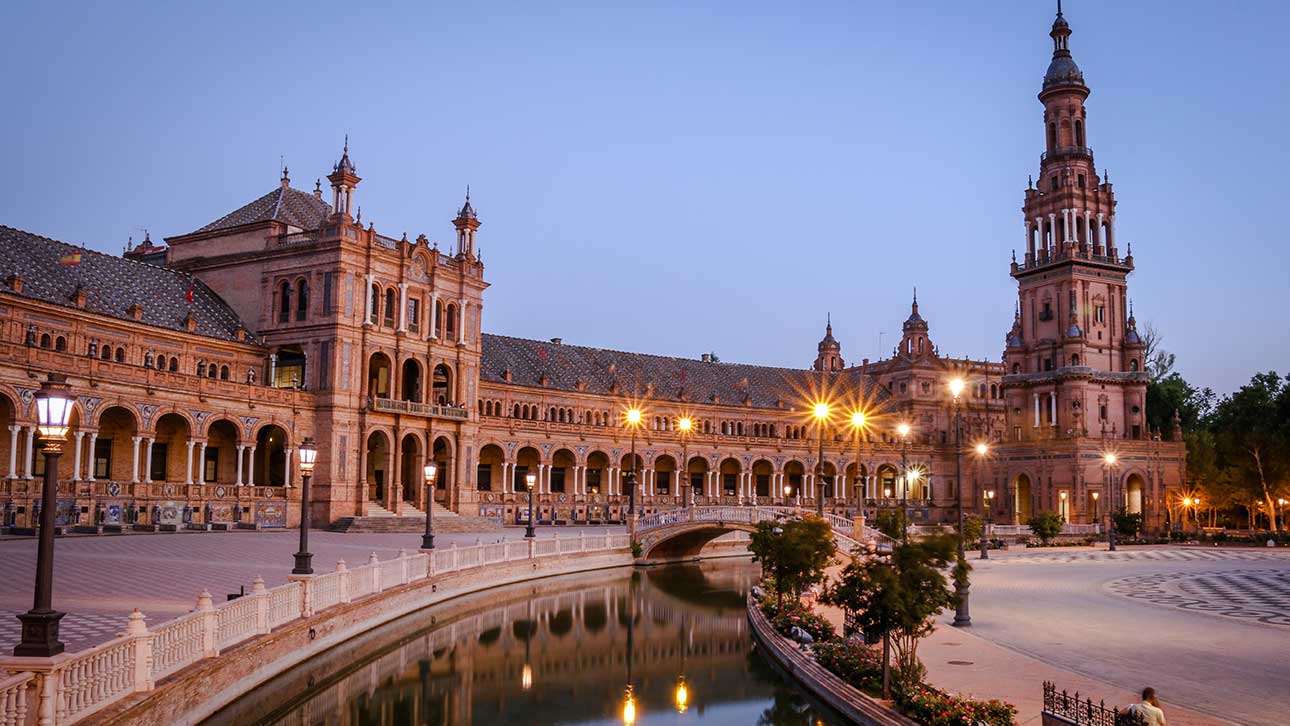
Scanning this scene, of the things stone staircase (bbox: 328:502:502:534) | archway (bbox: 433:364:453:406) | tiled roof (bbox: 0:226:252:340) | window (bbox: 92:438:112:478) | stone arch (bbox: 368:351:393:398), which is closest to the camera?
tiled roof (bbox: 0:226:252:340)

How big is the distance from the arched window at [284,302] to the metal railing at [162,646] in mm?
30587

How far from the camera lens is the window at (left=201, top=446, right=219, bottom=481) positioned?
2162 inches

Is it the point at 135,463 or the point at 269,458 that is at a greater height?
the point at 269,458

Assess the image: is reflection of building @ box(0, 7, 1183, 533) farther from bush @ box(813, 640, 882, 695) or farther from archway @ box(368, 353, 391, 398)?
bush @ box(813, 640, 882, 695)

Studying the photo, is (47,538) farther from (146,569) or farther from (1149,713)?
(146,569)

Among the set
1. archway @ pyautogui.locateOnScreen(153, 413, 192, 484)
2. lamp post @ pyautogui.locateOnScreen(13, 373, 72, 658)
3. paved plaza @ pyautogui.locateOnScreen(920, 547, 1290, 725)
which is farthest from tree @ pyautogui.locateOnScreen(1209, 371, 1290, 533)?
lamp post @ pyautogui.locateOnScreen(13, 373, 72, 658)

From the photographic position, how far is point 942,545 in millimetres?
20672

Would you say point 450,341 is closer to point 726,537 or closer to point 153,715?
point 726,537

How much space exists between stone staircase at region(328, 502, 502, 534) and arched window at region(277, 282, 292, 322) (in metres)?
11.1

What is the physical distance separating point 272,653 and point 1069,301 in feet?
266

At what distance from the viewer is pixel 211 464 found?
181 feet

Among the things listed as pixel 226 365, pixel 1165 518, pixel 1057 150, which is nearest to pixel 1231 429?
pixel 1165 518

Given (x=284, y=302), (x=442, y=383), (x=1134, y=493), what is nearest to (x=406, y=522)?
(x=442, y=383)

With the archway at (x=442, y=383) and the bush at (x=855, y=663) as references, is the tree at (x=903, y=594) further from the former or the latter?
the archway at (x=442, y=383)
